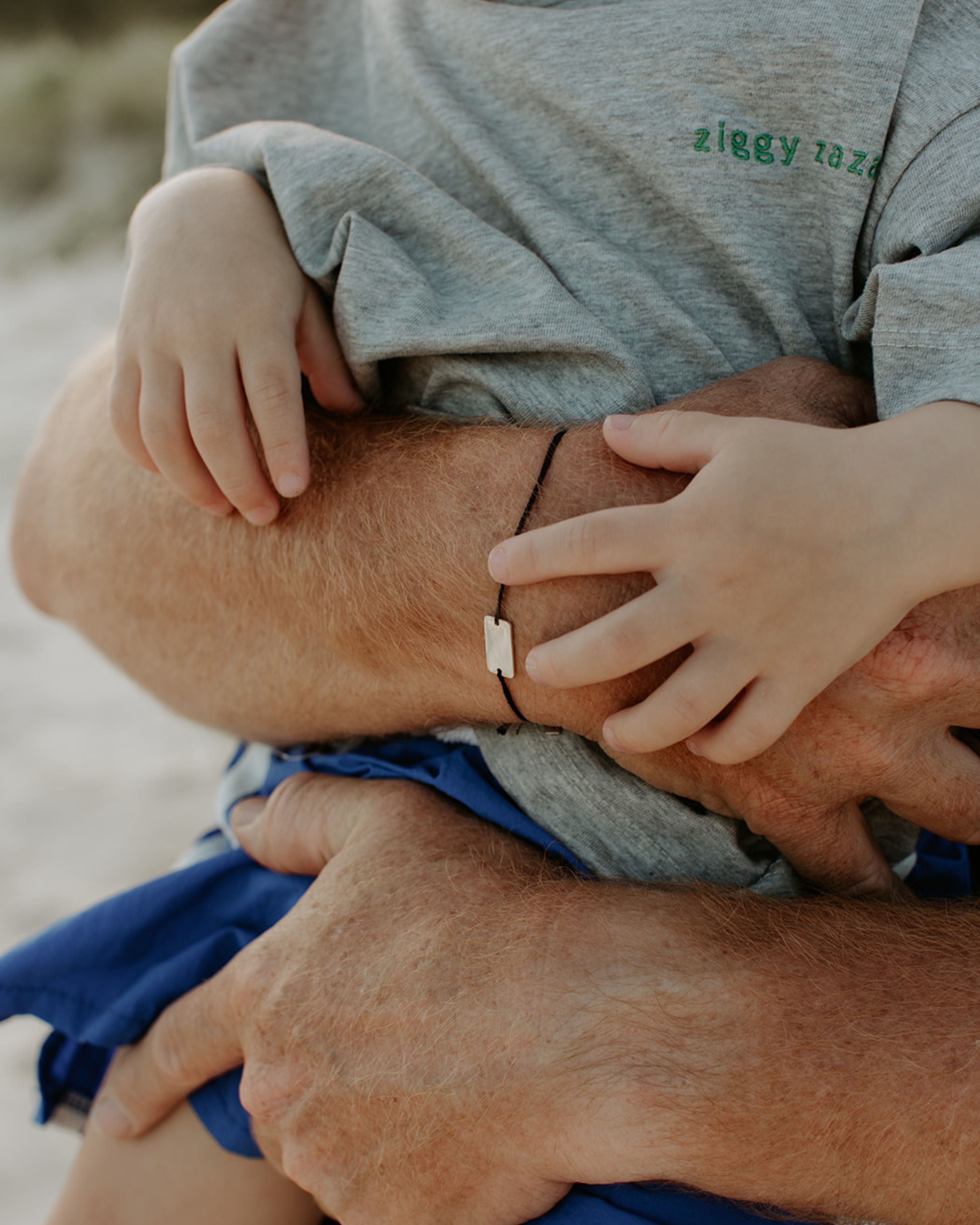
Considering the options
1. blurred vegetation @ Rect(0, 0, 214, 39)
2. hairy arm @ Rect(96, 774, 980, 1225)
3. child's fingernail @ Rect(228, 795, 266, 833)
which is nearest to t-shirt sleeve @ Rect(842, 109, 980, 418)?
hairy arm @ Rect(96, 774, 980, 1225)

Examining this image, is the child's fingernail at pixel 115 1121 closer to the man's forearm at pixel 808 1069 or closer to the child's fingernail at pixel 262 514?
the man's forearm at pixel 808 1069

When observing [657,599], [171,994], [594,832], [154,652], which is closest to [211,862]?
[171,994]

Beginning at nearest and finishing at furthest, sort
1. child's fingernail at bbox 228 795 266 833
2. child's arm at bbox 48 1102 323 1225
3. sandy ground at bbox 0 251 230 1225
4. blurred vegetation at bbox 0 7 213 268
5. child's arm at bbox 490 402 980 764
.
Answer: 1. child's arm at bbox 490 402 980 764
2. child's arm at bbox 48 1102 323 1225
3. child's fingernail at bbox 228 795 266 833
4. sandy ground at bbox 0 251 230 1225
5. blurred vegetation at bbox 0 7 213 268

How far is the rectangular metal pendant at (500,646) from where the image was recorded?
0.98 m

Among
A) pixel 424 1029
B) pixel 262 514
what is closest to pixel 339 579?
pixel 262 514

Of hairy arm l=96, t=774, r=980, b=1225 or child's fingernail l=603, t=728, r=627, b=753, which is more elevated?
child's fingernail l=603, t=728, r=627, b=753

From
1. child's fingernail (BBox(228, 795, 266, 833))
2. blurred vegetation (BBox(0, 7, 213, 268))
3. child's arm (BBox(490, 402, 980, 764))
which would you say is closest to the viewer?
child's arm (BBox(490, 402, 980, 764))

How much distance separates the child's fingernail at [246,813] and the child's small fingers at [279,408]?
48cm

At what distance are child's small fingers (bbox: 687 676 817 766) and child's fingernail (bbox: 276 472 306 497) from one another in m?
0.49

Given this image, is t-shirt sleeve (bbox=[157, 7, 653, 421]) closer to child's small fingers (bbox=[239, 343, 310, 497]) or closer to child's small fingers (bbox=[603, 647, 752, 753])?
child's small fingers (bbox=[239, 343, 310, 497])

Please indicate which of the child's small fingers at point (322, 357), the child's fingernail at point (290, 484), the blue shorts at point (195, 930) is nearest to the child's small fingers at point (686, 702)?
the blue shorts at point (195, 930)

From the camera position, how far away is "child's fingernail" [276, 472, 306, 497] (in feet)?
3.43

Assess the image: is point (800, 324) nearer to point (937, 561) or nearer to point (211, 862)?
point (937, 561)

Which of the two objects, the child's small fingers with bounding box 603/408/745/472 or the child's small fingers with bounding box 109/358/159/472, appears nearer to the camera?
the child's small fingers with bounding box 603/408/745/472
